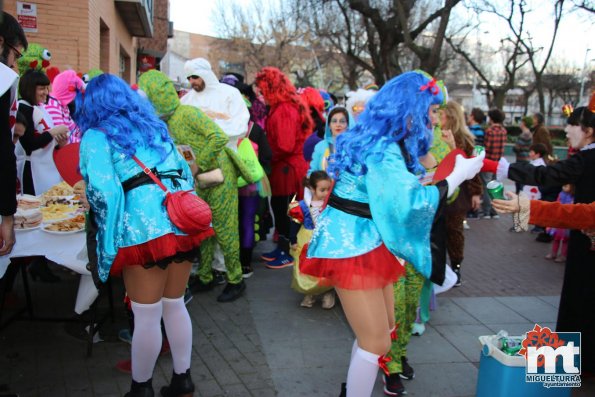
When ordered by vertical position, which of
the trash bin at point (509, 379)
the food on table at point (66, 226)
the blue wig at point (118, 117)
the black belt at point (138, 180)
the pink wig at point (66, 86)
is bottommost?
the trash bin at point (509, 379)

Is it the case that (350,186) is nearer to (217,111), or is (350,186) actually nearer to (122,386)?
(122,386)

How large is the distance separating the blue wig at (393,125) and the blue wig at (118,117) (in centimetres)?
105

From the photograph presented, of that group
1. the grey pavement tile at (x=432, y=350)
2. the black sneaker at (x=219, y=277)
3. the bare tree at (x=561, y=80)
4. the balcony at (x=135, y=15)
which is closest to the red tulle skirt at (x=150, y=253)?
the grey pavement tile at (x=432, y=350)

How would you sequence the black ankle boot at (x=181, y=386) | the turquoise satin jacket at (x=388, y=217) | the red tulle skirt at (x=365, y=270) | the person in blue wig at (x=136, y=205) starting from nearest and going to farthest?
the turquoise satin jacket at (x=388, y=217)
the red tulle skirt at (x=365, y=270)
the person in blue wig at (x=136, y=205)
the black ankle boot at (x=181, y=386)

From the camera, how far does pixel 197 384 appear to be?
336 cm

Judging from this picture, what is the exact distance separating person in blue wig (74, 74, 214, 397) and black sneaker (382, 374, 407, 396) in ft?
4.70

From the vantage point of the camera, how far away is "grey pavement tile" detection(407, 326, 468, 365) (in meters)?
3.85

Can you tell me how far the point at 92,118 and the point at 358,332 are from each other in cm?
181

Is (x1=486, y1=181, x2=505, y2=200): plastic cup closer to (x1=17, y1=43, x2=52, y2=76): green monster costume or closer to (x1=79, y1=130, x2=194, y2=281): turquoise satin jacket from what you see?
(x1=79, y1=130, x2=194, y2=281): turquoise satin jacket

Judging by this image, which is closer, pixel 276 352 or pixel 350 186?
pixel 350 186

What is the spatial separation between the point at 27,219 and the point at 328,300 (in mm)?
2600

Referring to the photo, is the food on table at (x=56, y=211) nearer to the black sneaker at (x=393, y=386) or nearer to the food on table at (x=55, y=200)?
the food on table at (x=55, y=200)

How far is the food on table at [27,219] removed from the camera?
133 inches

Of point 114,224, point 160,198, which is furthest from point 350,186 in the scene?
point 114,224
